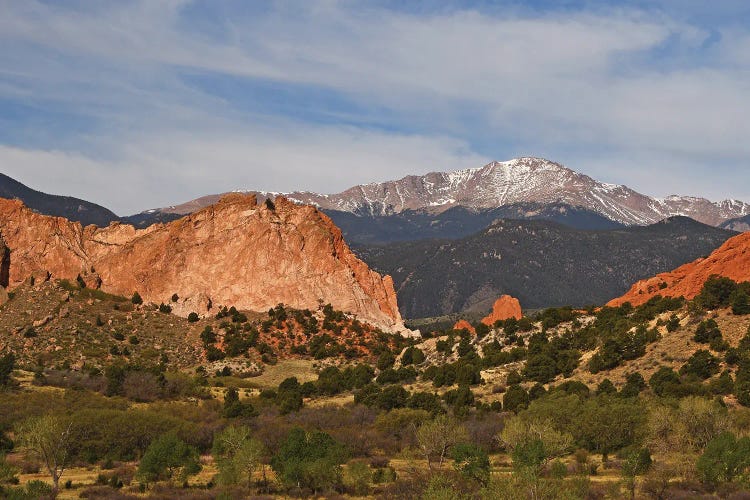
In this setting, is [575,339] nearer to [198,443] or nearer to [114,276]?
[198,443]

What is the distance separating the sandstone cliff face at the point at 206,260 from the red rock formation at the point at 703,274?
4019 cm

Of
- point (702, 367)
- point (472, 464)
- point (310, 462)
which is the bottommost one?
point (310, 462)

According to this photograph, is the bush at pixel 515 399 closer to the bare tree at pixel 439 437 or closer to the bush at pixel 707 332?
the bare tree at pixel 439 437

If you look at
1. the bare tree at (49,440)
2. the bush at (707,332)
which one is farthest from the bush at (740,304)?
the bare tree at (49,440)

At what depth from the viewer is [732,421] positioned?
64.1 metres

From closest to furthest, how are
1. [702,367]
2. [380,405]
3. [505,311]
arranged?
[702,367] → [380,405] → [505,311]

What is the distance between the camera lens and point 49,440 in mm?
59312

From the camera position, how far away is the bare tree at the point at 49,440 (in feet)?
191

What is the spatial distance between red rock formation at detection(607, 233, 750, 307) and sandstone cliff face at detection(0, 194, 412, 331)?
4019cm

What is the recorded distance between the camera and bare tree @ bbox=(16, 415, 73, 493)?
58.3 m

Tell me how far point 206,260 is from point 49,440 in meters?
72.2

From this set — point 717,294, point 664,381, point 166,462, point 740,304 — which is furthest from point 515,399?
point 166,462

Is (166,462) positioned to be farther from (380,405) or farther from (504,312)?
(504,312)

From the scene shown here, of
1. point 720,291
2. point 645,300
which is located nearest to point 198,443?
point 720,291
